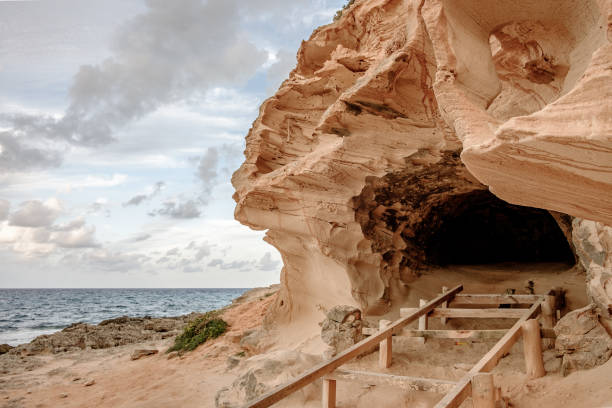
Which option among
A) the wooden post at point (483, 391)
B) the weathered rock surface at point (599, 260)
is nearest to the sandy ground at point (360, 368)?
the weathered rock surface at point (599, 260)

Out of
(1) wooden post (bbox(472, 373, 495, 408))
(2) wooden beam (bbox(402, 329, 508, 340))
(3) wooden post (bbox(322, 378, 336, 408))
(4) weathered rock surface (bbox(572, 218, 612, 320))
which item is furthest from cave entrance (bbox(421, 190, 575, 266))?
(1) wooden post (bbox(472, 373, 495, 408))

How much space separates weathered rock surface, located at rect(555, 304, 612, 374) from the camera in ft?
14.8

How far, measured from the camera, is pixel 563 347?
4734 mm

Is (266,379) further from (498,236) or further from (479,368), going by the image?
(498,236)

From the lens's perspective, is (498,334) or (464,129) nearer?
(464,129)

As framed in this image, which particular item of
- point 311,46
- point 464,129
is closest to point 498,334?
point 464,129

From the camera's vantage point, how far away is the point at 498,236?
13.2 metres

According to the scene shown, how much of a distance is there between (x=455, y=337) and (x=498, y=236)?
352 inches

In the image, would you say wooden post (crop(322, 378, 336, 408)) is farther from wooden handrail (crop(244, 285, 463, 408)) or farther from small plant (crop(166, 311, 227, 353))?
small plant (crop(166, 311, 227, 353))

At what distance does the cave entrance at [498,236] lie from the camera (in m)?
11.4

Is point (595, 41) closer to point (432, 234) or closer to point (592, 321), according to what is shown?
point (592, 321)

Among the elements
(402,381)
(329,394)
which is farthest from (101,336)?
(402,381)

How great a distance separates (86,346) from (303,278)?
8839mm

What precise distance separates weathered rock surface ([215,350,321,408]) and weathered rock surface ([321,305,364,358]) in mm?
477
